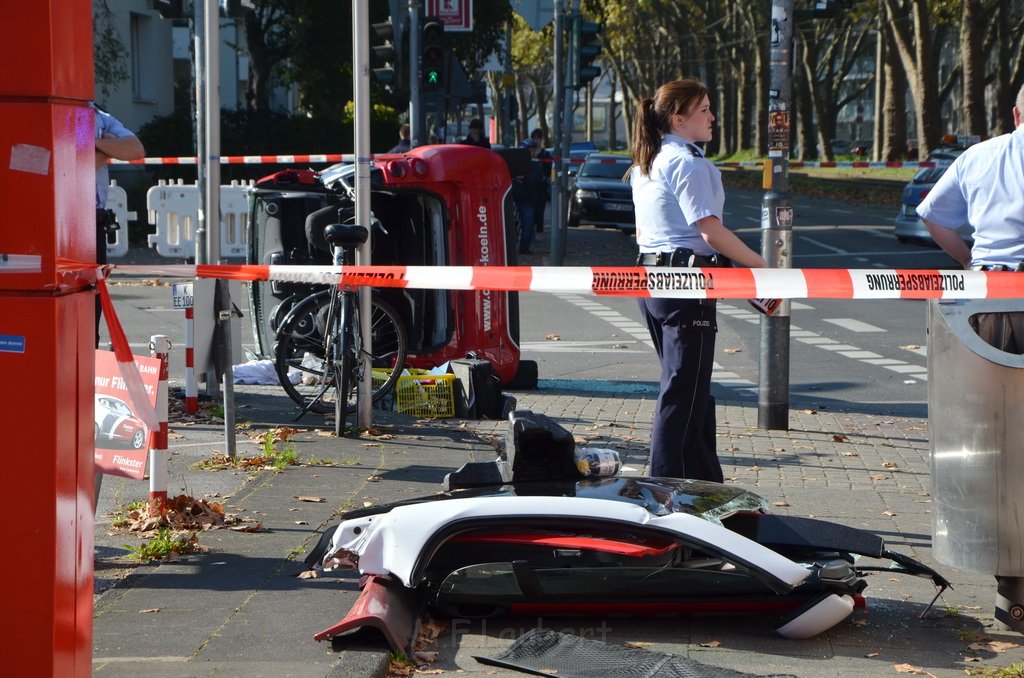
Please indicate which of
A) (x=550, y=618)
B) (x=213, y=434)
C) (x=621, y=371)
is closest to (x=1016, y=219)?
(x=550, y=618)

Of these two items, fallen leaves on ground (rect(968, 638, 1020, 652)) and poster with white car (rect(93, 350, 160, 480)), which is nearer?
fallen leaves on ground (rect(968, 638, 1020, 652))

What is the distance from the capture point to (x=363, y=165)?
8.75 meters

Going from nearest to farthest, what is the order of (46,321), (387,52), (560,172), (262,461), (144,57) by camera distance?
(46,321), (262,461), (387,52), (560,172), (144,57)

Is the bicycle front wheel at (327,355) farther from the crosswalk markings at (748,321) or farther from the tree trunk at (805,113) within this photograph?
the tree trunk at (805,113)

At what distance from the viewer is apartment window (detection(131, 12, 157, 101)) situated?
33156 mm

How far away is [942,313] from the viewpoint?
488 centimetres

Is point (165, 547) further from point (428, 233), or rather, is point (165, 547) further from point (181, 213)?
point (181, 213)

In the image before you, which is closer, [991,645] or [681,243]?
[991,645]

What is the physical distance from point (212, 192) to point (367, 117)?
3.83 ft

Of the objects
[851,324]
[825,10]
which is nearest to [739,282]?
[825,10]

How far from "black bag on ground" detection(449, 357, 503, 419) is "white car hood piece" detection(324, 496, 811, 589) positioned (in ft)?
14.7

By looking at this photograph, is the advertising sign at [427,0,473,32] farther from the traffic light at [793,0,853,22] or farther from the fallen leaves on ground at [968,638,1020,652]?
the fallen leaves on ground at [968,638,1020,652]

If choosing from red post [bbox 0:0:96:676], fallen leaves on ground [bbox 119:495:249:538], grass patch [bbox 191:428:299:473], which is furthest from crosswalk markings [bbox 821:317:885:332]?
red post [bbox 0:0:96:676]

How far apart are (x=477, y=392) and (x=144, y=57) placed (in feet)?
86.5
